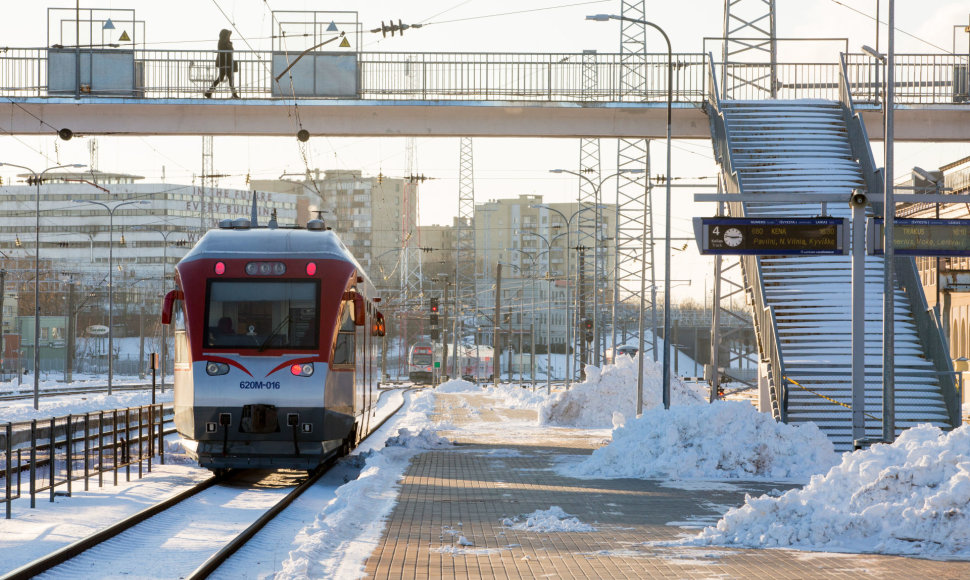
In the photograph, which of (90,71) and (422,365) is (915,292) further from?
(422,365)

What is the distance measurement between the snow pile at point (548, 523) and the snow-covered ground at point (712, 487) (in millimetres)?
23

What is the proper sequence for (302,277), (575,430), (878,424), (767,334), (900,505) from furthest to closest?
(575,430)
(767,334)
(878,424)
(302,277)
(900,505)

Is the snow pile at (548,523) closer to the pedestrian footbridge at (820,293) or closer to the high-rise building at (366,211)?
the pedestrian footbridge at (820,293)

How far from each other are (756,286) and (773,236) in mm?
8458

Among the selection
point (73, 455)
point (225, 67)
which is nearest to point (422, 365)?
point (225, 67)

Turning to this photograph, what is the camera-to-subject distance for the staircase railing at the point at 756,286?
26.8 metres

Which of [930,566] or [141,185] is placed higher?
[141,185]

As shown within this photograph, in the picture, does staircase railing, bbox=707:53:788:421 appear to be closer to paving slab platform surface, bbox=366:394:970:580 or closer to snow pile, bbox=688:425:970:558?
paving slab platform surface, bbox=366:394:970:580

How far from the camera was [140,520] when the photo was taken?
1402 cm

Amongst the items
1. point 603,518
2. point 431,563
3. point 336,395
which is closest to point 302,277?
point 336,395

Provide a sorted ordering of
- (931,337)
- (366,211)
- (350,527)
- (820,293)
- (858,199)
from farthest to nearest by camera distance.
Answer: (366,211) → (820,293) → (931,337) → (858,199) → (350,527)

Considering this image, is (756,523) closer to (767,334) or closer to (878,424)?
(878,424)

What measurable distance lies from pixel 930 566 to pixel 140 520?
840cm

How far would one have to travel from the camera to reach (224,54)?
104 ft
